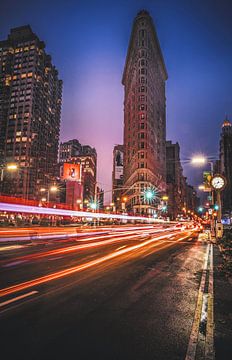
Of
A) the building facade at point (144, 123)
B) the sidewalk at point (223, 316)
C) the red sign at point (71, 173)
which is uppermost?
the building facade at point (144, 123)

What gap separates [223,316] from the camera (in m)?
4.96

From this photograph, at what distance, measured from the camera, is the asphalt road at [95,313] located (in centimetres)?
355

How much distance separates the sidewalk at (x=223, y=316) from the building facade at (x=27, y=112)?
11674cm

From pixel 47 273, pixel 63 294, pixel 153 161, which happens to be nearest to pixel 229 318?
pixel 63 294

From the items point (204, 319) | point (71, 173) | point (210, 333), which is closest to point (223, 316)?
point (204, 319)

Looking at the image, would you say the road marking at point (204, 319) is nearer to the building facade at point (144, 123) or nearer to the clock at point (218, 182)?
the clock at point (218, 182)

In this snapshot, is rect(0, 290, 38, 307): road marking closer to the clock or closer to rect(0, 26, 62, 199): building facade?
the clock

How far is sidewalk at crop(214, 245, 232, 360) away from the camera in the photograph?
362 cm

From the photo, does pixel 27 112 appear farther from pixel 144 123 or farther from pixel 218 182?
pixel 218 182

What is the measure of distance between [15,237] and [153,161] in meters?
88.1

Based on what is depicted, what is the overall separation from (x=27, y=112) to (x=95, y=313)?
13662 cm

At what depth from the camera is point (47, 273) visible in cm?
823

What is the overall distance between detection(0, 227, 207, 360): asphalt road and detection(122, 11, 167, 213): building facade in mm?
79480

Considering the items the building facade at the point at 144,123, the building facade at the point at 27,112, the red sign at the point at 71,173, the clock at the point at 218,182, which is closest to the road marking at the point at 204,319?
the clock at the point at 218,182
